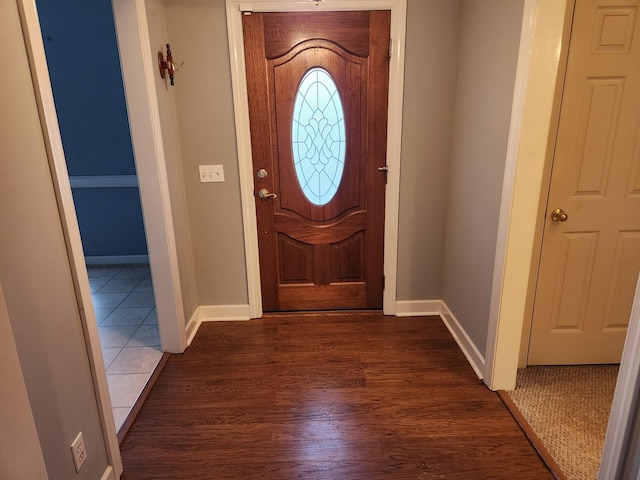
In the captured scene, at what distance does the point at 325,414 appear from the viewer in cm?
202

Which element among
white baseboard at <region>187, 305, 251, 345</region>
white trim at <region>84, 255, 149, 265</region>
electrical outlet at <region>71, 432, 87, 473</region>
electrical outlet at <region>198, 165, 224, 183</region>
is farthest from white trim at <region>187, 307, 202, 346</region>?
white trim at <region>84, 255, 149, 265</region>

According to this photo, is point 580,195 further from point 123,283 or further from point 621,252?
point 123,283

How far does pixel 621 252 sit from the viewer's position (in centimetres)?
213

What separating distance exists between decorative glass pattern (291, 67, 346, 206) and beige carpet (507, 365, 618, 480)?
165 centimetres

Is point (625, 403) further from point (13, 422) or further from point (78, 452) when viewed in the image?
point (78, 452)

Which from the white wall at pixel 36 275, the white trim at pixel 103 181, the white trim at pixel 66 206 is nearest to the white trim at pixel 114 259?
the white trim at pixel 103 181

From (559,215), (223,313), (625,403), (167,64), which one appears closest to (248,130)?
(167,64)

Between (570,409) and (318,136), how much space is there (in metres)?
2.08

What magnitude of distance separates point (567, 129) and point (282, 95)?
163 cm

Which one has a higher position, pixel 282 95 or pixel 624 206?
pixel 282 95

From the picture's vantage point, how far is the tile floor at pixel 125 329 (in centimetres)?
226

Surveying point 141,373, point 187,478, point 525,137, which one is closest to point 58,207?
point 187,478

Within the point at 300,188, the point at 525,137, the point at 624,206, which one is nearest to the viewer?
the point at 525,137

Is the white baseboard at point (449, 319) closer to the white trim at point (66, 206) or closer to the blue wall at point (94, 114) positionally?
the white trim at point (66, 206)
